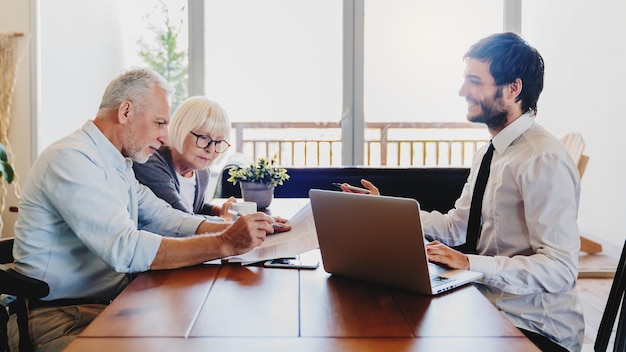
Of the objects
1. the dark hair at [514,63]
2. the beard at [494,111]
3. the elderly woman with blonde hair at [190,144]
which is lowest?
the elderly woman with blonde hair at [190,144]

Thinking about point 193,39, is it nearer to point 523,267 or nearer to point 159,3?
point 159,3

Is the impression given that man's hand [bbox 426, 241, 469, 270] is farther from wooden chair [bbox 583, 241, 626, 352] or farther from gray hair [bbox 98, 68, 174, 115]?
gray hair [bbox 98, 68, 174, 115]

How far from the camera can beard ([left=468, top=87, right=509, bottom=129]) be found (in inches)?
74.3

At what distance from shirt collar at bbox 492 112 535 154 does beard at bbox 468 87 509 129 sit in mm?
53

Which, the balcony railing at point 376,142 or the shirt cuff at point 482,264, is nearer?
the shirt cuff at point 482,264

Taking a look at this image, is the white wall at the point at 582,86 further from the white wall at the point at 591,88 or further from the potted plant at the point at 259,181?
the potted plant at the point at 259,181

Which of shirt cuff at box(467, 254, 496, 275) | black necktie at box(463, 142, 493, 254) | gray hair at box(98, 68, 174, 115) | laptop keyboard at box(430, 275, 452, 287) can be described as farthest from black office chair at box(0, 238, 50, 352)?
black necktie at box(463, 142, 493, 254)

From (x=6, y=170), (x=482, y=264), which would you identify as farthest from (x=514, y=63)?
(x=6, y=170)

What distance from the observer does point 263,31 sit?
16.6 ft

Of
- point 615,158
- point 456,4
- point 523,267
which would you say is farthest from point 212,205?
point 615,158

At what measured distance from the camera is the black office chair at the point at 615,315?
1.40 meters

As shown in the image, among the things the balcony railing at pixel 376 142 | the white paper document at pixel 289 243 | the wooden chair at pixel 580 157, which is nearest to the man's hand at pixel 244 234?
the white paper document at pixel 289 243

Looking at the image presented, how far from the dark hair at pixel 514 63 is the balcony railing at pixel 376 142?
3.21 meters

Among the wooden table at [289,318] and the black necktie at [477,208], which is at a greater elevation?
the black necktie at [477,208]
